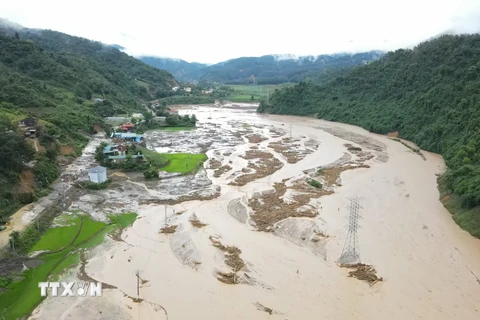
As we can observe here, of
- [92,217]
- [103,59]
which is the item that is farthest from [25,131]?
[103,59]

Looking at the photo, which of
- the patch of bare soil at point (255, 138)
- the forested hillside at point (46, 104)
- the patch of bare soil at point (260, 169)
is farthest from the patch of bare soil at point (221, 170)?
the patch of bare soil at point (255, 138)

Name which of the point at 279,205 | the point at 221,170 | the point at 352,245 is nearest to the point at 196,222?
the point at 279,205

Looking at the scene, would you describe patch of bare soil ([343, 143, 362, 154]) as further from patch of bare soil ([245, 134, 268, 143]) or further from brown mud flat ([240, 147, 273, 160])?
patch of bare soil ([245, 134, 268, 143])

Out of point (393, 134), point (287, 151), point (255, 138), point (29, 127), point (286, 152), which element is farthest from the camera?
point (393, 134)

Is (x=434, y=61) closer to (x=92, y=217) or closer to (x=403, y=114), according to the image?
→ (x=403, y=114)

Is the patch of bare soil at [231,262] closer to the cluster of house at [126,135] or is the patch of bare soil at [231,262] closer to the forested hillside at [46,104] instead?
the forested hillside at [46,104]

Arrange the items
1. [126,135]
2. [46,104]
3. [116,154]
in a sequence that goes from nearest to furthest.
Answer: [116,154], [46,104], [126,135]

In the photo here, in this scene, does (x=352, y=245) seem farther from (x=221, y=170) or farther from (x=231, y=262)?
(x=221, y=170)
